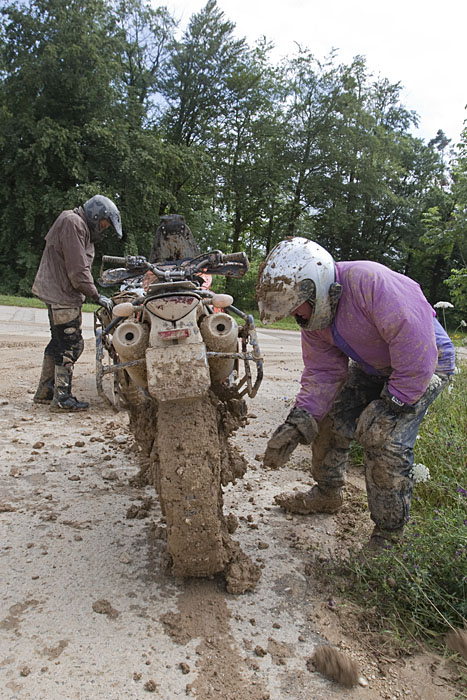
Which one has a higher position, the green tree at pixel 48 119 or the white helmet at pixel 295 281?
the green tree at pixel 48 119

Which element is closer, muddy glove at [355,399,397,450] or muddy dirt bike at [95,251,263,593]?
muddy dirt bike at [95,251,263,593]

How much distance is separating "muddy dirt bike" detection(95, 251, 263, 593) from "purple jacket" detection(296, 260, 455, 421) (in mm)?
472

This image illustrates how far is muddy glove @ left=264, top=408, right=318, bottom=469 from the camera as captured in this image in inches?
107

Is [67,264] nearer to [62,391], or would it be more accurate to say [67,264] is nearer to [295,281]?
[62,391]

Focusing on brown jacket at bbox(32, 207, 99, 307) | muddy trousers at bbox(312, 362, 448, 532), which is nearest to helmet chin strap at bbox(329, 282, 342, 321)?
muddy trousers at bbox(312, 362, 448, 532)

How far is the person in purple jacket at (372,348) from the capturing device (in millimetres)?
2445

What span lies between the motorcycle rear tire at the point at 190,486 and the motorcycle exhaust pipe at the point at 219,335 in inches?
9.9

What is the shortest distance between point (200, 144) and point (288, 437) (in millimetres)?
22672

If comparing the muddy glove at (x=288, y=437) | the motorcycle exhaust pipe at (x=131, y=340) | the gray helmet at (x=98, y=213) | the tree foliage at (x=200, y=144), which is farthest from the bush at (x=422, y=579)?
the tree foliage at (x=200, y=144)

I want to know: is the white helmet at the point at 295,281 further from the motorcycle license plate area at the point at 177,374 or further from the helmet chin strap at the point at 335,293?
the motorcycle license plate area at the point at 177,374

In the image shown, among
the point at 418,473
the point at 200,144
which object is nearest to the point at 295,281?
the point at 418,473

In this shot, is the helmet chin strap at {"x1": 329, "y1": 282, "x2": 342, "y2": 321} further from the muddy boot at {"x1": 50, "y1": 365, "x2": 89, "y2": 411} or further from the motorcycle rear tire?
the muddy boot at {"x1": 50, "y1": 365, "x2": 89, "y2": 411}

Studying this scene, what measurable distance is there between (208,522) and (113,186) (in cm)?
1879

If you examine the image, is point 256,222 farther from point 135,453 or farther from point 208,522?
point 208,522
